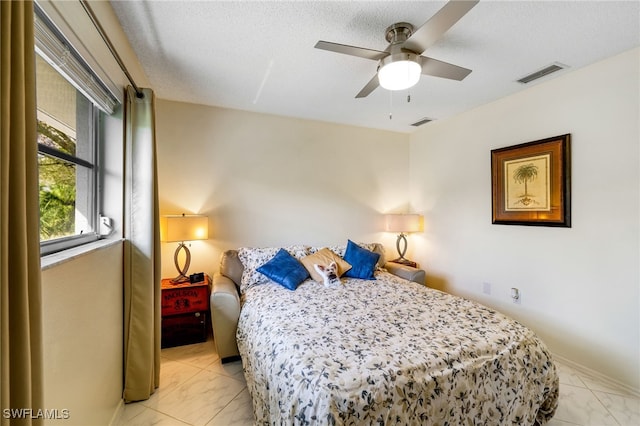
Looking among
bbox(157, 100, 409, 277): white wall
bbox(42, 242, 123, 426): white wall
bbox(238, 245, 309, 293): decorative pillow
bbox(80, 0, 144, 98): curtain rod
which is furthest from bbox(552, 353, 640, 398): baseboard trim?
bbox(80, 0, 144, 98): curtain rod

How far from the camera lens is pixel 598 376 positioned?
7.47 feet

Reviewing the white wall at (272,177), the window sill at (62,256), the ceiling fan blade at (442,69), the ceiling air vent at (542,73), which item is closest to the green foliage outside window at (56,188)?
the window sill at (62,256)

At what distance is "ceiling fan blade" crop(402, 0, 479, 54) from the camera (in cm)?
133

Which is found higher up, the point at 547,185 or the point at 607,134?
the point at 607,134

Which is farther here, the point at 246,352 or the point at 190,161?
the point at 190,161

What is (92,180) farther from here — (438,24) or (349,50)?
(438,24)

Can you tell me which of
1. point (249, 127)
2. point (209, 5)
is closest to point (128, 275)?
point (209, 5)

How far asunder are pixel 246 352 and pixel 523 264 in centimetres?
270

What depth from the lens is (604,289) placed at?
2.27 m

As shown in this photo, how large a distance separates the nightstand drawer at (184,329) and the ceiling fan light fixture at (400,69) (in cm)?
260

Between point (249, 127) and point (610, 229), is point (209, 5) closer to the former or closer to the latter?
point (249, 127)

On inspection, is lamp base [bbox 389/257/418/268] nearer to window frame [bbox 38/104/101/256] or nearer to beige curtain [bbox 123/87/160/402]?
beige curtain [bbox 123/87/160/402]

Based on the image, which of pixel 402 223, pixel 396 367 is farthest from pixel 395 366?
pixel 402 223

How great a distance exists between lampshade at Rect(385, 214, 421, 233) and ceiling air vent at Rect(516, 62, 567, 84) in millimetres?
1857
